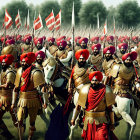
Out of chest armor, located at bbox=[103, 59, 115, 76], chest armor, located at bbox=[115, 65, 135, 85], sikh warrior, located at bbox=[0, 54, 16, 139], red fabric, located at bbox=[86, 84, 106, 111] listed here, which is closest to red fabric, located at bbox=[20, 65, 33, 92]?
sikh warrior, located at bbox=[0, 54, 16, 139]

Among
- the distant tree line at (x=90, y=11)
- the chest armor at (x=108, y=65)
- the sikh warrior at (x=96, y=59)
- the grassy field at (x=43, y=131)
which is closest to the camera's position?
the grassy field at (x=43, y=131)

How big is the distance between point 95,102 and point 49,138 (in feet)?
6.81

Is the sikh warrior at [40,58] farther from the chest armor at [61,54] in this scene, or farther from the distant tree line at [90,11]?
the distant tree line at [90,11]

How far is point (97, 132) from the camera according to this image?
15.7 feet

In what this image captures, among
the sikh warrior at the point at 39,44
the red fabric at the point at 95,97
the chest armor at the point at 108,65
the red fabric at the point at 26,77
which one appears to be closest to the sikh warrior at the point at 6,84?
the red fabric at the point at 26,77

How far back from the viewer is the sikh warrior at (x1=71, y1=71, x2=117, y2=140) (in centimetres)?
475

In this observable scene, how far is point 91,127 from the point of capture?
483 centimetres

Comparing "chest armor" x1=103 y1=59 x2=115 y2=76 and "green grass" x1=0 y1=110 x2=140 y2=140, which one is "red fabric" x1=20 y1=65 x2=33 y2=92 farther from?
"chest armor" x1=103 y1=59 x2=115 y2=76

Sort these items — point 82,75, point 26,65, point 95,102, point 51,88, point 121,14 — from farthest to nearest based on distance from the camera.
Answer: point 121,14 < point 51,88 < point 82,75 < point 26,65 < point 95,102

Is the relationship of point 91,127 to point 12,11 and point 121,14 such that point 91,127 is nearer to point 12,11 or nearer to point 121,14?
point 121,14

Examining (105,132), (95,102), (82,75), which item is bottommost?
(105,132)

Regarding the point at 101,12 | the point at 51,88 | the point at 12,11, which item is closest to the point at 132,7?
the point at 101,12

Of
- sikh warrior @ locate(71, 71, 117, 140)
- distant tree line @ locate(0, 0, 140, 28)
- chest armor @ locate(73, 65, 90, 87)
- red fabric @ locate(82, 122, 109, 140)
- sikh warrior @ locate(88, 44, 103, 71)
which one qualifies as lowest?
red fabric @ locate(82, 122, 109, 140)

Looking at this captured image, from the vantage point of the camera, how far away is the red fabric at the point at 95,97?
4736 mm
